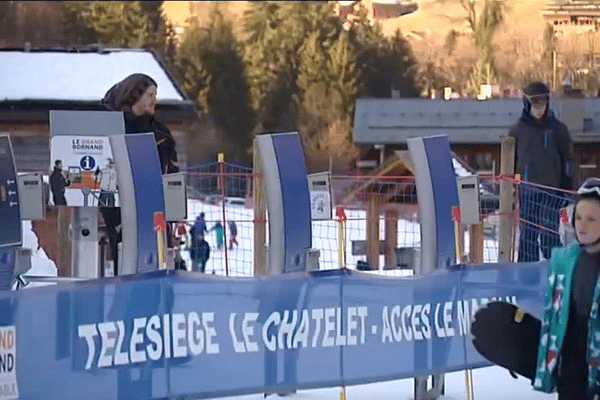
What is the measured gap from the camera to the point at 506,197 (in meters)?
11.9

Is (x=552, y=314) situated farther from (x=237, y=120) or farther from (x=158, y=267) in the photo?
(x=237, y=120)

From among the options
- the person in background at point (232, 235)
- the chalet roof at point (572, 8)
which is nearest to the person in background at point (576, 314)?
the chalet roof at point (572, 8)

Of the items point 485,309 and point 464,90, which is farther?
point 464,90

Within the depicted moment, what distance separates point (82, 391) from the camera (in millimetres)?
7289

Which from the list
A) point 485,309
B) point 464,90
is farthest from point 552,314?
point 464,90

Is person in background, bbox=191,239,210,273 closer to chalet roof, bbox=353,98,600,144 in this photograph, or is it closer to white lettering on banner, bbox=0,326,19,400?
chalet roof, bbox=353,98,600,144

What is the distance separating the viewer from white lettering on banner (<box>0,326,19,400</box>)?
7.08m

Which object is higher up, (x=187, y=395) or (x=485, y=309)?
(x=485, y=309)

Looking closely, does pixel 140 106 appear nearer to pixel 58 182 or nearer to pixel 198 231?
pixel 58 182

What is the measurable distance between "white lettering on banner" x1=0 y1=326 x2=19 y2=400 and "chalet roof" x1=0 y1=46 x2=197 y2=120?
16992 mm

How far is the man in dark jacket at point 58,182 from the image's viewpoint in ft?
33.8

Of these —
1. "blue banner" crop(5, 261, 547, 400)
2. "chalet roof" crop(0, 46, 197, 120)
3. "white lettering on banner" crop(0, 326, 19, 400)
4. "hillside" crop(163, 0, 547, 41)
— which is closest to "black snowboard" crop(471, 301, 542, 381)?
"blue banner" crop(5, 261, 547, 400)

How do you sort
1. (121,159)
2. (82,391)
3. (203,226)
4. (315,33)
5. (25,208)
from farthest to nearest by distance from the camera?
(315,33) < (203,226) < (25,208) < (121,159) < (82,391)

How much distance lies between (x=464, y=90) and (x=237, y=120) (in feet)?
103
